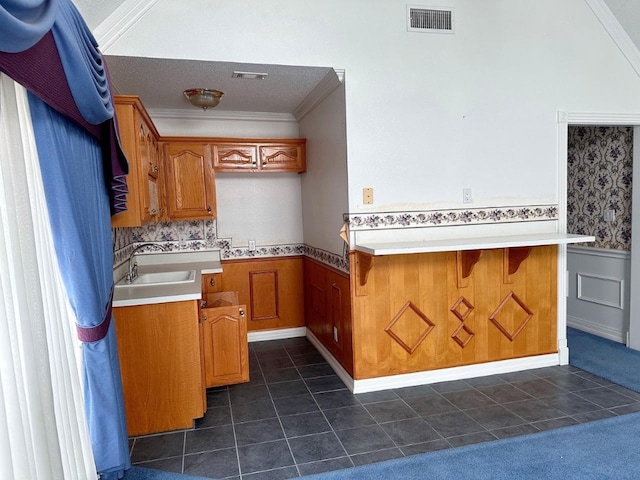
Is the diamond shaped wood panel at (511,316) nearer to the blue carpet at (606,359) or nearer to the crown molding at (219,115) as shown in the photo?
the blue carpet at (606,359)

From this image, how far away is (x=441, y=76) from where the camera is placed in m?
3.17

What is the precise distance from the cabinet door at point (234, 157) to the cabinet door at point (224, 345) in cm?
155

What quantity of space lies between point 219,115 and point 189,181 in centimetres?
74

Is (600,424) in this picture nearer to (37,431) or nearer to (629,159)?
(629,159)

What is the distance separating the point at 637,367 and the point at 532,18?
279cm

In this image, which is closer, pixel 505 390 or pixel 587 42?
pixel 505 390

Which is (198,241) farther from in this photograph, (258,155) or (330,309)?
(330,309)

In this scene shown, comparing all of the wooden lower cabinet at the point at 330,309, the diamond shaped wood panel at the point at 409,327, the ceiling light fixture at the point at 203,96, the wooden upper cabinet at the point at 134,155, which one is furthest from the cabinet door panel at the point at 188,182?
the diamond shaped wood panel at the point at 409,327

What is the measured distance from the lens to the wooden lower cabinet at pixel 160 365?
258cm

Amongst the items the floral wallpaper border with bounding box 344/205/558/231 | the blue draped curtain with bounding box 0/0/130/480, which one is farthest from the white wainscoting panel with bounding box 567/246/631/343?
the blue draped curtain with bounding box 0/0/130/480

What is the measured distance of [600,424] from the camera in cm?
256

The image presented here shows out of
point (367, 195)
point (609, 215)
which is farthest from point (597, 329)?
point (367, 195)

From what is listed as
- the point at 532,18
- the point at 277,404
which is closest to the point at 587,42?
the point at 532,18

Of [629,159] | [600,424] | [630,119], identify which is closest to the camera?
[600,424]
